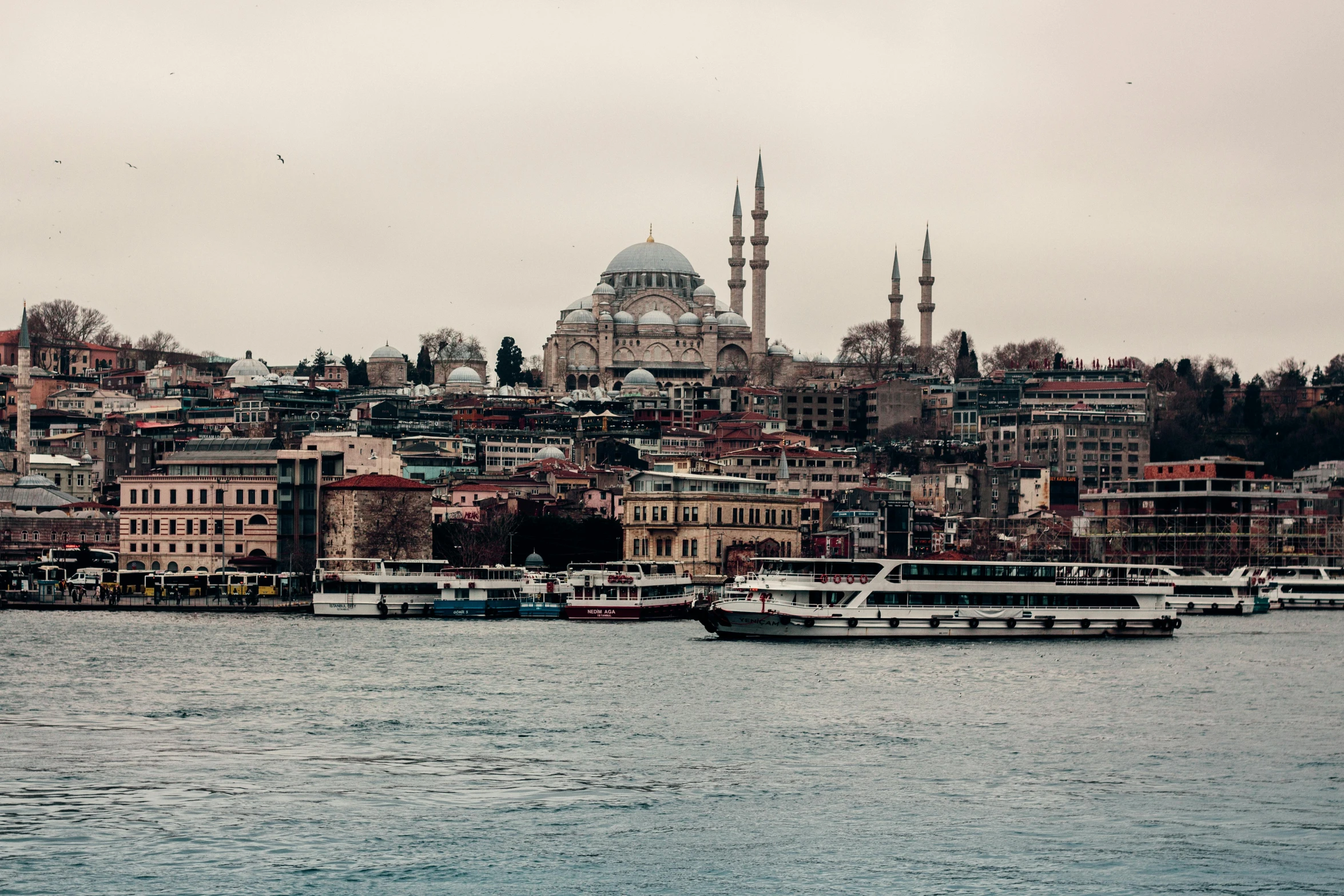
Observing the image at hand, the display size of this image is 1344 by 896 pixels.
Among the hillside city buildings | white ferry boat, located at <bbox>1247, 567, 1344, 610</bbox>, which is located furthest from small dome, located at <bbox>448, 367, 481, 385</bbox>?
white ferry boat, located at <bbox>1247, 567, 1344, 610</bbox>

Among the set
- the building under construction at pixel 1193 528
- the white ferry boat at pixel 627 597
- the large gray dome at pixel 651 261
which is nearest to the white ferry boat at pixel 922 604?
the white ferry boat at pixel 627 597

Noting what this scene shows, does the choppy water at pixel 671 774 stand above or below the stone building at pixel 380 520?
below

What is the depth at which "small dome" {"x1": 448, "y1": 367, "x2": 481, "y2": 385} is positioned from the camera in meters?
137

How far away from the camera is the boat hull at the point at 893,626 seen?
48219 mm

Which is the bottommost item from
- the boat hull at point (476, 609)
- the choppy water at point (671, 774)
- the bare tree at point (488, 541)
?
the choppy water at point (671, 774)

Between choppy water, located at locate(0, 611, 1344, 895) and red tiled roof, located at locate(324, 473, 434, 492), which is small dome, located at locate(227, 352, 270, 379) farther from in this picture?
choppy water, located at locate(0, 611, 1344, 895)

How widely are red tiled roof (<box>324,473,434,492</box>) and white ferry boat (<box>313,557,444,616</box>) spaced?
506 inches

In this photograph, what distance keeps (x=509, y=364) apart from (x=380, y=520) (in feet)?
239

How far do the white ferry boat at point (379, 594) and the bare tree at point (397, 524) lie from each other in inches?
464

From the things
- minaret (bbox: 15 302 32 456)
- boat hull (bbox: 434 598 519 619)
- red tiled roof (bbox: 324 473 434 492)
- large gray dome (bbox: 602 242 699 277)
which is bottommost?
boat hull (bbox: 434 598 519 619)

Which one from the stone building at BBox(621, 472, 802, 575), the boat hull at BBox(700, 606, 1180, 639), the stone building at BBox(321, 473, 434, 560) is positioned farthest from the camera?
the stone building at BBox(321, 473, 434, 560)

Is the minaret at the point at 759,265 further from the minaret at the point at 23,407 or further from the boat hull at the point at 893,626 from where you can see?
the boat hull at the point at 893,626

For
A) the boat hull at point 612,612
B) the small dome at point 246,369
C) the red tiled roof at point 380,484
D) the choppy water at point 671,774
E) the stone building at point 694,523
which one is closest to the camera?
the choppy water at point 671,774

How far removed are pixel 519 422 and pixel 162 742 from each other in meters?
91.0
